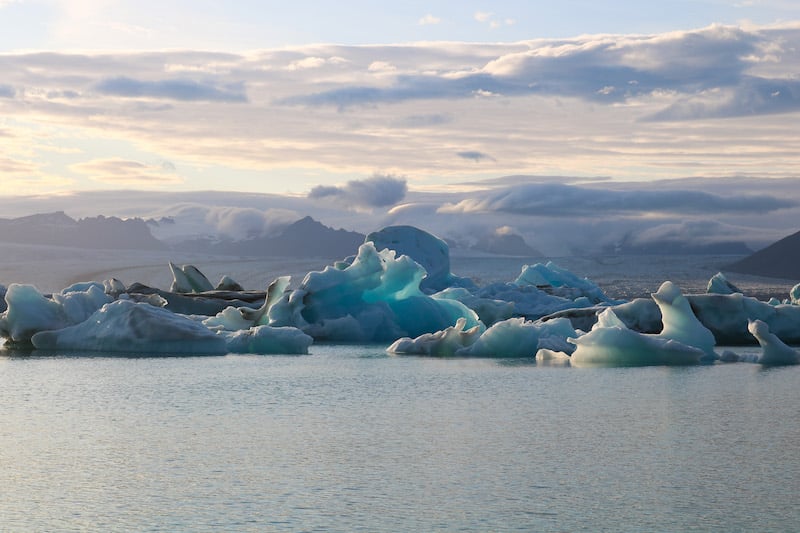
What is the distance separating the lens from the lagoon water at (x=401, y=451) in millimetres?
5535

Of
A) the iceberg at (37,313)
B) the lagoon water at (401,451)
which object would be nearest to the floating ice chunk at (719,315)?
the lagoon water at (401,451)

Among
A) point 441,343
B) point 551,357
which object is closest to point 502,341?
point 441,343

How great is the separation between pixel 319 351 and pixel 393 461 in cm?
1032

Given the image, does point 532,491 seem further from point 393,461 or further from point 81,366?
point 81,366

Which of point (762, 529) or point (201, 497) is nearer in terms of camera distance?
point (762, 529)

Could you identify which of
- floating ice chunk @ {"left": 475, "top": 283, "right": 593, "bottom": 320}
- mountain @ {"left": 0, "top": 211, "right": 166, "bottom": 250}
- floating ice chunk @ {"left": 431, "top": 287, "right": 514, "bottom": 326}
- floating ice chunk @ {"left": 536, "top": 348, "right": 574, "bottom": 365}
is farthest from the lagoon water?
mountain @ {"left": 0, "top": 211, "right": 166, "bottom": 250}

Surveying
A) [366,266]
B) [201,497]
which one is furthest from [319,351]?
[201,497]

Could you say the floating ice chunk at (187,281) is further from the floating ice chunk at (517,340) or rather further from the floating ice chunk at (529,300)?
the floating ice chunk at (517,340)

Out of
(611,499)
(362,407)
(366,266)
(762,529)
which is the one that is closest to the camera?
(762,529)

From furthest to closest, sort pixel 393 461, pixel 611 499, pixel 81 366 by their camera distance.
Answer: pixel 81 366
pixel 393 461
pixel 611 499

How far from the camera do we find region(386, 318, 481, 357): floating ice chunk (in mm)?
16047

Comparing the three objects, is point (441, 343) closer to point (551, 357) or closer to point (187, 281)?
point (551, 357)

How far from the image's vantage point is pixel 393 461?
22.8 ft

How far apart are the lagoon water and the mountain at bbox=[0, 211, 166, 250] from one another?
406 feet
